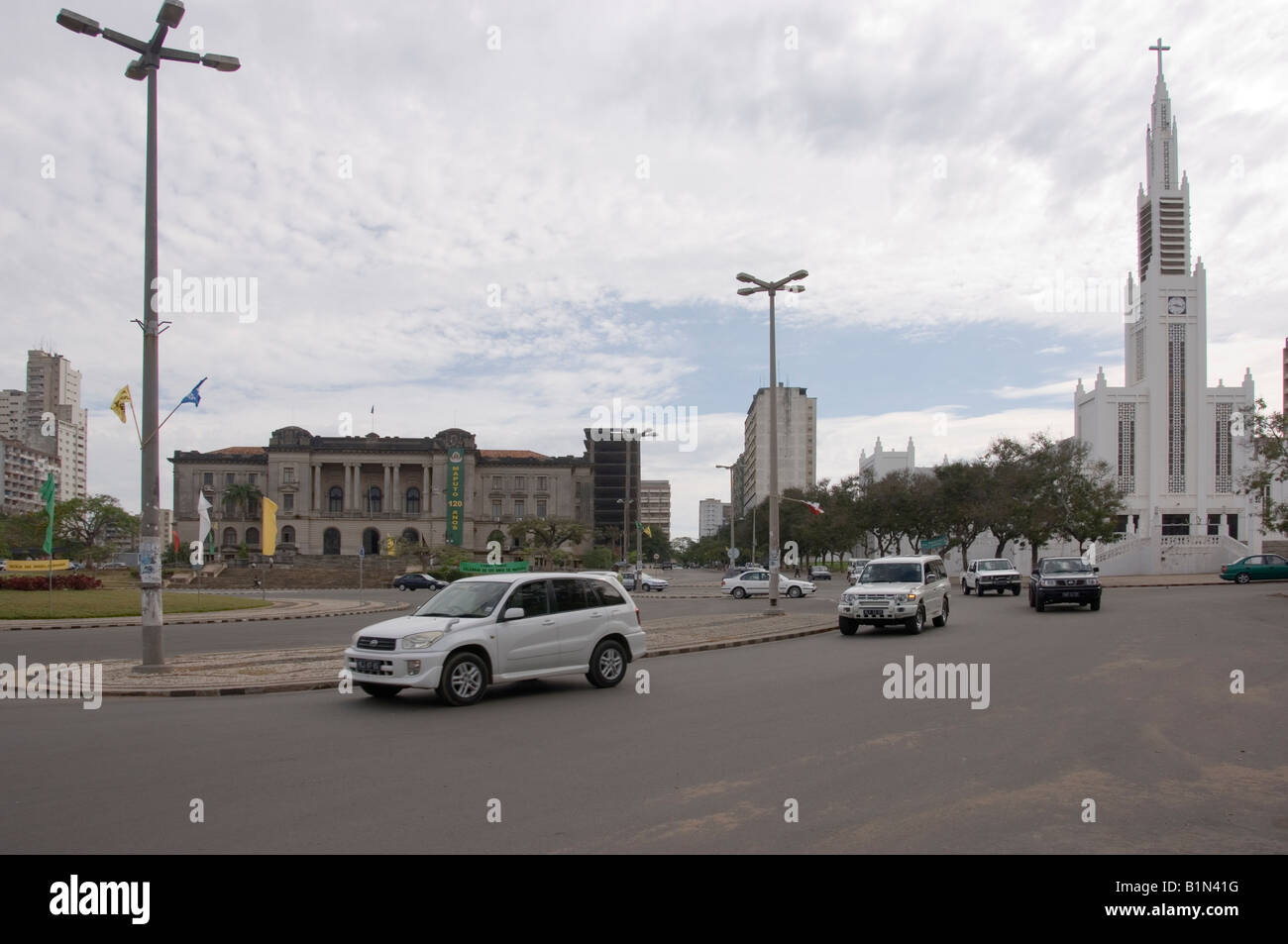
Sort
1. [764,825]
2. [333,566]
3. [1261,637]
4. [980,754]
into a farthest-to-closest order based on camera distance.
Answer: [333,566]
[1261,637]
[980,754]
[764,825]

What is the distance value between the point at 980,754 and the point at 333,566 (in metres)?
78.6

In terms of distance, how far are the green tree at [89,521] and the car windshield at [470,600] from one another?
99.0m

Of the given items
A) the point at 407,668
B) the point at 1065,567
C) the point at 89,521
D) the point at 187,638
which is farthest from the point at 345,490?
the point at 407,668

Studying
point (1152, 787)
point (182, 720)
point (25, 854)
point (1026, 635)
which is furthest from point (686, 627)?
point (25, 854)

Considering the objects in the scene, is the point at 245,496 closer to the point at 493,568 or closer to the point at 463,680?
the point at 493,568

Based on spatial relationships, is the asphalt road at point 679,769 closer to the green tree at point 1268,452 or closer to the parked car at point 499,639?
the parked car at point 499,639

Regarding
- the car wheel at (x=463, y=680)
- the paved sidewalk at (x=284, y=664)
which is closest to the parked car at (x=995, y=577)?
the paved sidewalk at (x=284, y=664)

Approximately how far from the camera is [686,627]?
23750 mm

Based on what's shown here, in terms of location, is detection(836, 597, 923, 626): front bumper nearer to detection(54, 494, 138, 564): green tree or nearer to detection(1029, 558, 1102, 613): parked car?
detection(1029, 558, 1102, 613): parked car

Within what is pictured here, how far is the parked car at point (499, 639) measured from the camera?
1110cm

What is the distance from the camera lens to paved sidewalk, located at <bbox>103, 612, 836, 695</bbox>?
12.9 metres

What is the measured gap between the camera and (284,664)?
15867 millimetres
